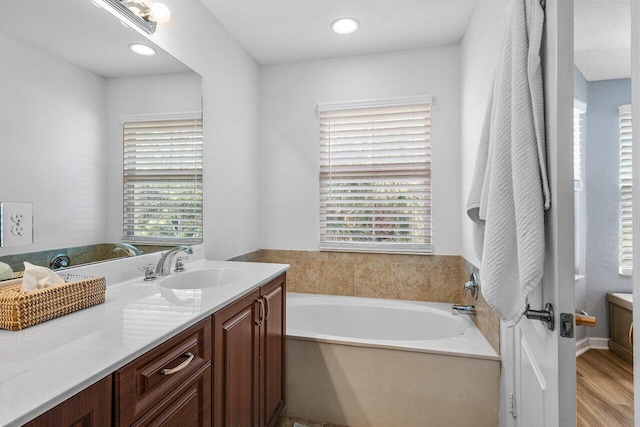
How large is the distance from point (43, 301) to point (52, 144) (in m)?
0.60

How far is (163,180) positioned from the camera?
176 centimetres

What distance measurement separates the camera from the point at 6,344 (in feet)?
2.54

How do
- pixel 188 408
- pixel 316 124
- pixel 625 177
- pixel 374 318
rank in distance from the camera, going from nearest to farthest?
pixel 188 408 < pixel 625 177 < pixel 374 318 < pixel 316 124

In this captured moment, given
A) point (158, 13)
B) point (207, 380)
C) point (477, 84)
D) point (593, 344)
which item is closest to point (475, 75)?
point (477, 84)

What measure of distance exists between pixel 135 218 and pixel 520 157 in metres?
1.63

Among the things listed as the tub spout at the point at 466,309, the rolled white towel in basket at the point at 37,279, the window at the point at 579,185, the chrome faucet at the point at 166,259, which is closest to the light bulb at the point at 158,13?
the chrome faucet at the point at 166,259

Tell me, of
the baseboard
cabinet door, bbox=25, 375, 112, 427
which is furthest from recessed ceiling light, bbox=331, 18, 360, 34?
the baseboard

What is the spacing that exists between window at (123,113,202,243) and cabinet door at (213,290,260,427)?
67cm

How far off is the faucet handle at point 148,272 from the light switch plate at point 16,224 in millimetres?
511

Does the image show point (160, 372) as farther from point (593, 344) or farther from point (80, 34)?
point (593, 344)

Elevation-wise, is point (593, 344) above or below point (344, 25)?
below

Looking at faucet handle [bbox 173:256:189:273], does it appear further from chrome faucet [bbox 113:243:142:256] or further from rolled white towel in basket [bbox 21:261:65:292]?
rolled white towel in basket [bbox 21:261:65:292]

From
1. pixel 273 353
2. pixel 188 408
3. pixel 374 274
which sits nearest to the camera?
pixel 188 408

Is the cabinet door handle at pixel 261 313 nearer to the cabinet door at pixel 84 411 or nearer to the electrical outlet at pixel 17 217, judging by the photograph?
the cabinet door at pixel 84 411
